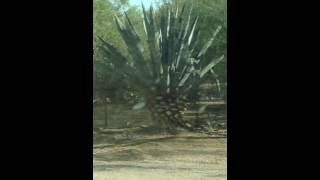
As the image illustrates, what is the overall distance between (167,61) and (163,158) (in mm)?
823

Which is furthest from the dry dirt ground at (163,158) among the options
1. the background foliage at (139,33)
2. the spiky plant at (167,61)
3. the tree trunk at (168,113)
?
the background foliage at (139,33)

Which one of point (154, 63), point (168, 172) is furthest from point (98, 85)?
point (168, 172)

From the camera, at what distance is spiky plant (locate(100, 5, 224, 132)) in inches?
136

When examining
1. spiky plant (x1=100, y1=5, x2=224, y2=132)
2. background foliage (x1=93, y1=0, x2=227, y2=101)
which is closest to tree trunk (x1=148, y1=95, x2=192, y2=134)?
spiky plant (x1=100, y1=5, x2=224, y2=132)

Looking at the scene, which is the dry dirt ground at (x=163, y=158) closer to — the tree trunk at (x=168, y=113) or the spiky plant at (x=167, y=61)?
the tree trunk at (x=168, y=113)

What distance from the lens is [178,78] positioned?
11.5 feet

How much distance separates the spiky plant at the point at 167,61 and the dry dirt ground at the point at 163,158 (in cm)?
21

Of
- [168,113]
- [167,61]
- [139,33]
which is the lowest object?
[168,113]

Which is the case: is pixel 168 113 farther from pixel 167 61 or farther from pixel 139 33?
pixel 139 33

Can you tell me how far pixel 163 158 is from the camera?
4137 millimetres

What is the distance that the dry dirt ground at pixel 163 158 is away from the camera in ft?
12.3

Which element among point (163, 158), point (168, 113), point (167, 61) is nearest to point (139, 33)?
point (167, 61)
